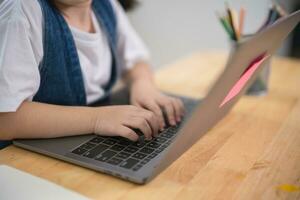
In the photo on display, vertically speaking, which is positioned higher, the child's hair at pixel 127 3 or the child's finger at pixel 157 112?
the child's hair at pixel 127 3

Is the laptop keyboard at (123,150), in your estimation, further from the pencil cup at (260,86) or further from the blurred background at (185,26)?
the blurred background at (185,26)

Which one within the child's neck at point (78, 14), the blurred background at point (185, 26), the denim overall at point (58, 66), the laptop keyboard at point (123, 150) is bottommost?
the blurred background at point (185, 26)

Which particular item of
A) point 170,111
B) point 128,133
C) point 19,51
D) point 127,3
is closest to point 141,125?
point 128,133

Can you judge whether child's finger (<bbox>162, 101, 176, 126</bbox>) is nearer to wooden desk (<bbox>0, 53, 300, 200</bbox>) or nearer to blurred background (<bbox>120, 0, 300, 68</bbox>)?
wooden desk (<bbox>0, 53, 300, 200</bbox>)

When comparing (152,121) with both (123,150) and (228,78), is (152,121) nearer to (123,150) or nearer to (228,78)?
(123,150)

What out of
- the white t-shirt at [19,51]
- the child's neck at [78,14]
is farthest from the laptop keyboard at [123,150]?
the child's neck at [78,14]

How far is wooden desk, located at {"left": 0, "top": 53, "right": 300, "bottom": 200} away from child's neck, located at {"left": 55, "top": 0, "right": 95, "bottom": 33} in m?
0.30

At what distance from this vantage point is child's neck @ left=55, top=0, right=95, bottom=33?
764mm

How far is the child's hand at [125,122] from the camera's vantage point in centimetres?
62

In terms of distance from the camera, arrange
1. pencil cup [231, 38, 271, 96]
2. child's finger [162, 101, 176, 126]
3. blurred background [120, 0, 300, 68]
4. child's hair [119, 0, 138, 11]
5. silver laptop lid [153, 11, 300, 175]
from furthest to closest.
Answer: blurred background [120, 0, 300, 68] → child's hair [119, 0, 138, 11] → pencil cup [231, 38, 271, 96] → child's finger [162, 101, 176, 126] → silver laptop lid [153, 11, 300, 175]

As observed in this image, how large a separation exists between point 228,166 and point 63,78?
35cm

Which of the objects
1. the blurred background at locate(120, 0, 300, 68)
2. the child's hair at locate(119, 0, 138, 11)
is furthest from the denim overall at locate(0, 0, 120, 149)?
the blurred background at locate(120, 0, 300, 68)

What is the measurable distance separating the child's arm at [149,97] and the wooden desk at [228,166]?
0.09 metres

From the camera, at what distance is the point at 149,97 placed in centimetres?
80
